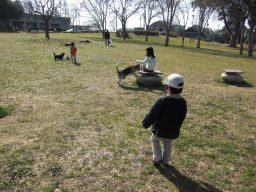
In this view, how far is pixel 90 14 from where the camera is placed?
4688 centimetres

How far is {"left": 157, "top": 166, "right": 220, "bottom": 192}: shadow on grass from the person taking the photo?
3.05m

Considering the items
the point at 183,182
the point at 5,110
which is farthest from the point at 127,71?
the point at 183,182

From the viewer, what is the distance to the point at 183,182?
10.4 ft

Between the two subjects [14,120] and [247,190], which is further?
[14,120]

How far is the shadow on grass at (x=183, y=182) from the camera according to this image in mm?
3047

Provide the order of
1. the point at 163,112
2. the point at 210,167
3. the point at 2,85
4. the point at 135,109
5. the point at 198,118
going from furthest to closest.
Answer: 1. the point at 2,85
2. the point at 135,109
3. the point at 198,118
4. the point at 210,167
5. the point at 163,112

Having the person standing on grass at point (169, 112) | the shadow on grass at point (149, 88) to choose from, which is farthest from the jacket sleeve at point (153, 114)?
the shadow on grass at point (149, 88)

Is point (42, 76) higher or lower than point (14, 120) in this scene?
higher

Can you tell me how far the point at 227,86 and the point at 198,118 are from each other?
4.88 meters

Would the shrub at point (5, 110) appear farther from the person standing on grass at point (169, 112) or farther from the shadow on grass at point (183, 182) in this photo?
the shadow on grass at point (183, 182)

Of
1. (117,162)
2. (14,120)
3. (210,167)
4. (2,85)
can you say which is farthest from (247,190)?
(2,85)

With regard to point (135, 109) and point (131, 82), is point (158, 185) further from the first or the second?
point (131, 82)

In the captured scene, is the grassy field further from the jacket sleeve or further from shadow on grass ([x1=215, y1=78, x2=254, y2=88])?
shadow on grass ([x1=215, y1=78, x2=254, y2=88])

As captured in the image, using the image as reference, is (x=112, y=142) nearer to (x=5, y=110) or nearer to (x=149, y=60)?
(x=5, y=110)
